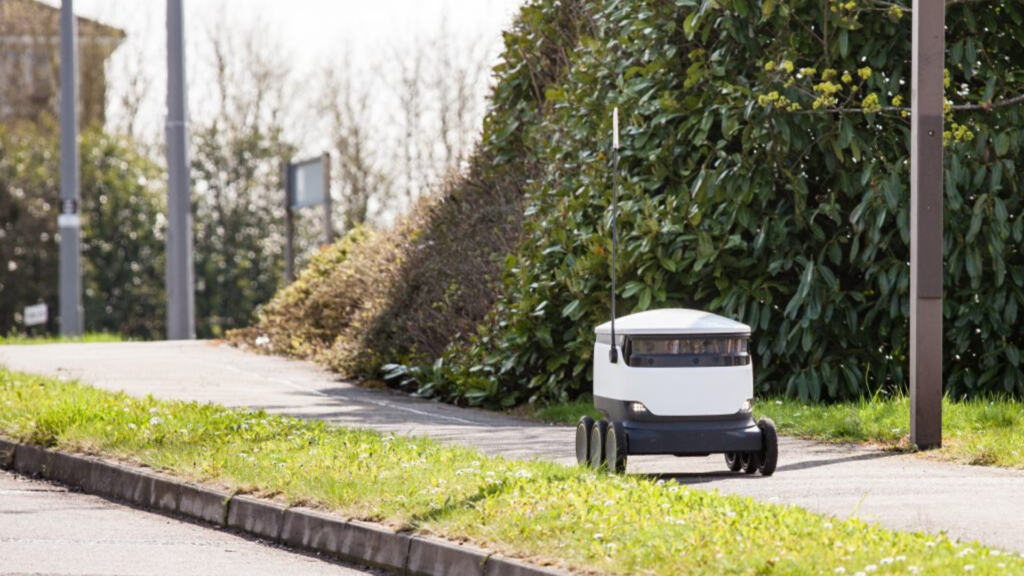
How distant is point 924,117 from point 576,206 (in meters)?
4.90

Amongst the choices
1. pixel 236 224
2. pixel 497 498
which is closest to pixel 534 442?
pixel 497 498

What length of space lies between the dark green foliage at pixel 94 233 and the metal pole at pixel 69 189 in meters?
11.4

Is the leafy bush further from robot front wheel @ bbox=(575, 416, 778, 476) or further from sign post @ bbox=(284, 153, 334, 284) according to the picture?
sign post @ bbox=(284, 153, 334, 284)

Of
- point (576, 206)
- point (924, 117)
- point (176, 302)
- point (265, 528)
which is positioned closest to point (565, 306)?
point (576, 206)

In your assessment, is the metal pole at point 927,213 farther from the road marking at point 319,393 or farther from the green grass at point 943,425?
the road marking at point 319,393

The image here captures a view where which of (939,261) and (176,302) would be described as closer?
(939,261)

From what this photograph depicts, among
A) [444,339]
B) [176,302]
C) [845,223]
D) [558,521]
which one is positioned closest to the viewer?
[558,521]

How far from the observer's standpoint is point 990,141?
1281 centimetres

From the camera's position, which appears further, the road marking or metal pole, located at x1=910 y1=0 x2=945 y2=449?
the road marking

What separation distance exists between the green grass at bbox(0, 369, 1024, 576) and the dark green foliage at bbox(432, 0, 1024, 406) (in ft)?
12.4

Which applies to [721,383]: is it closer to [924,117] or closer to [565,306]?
[924,117]

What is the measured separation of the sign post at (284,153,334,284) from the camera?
22219 millimetres

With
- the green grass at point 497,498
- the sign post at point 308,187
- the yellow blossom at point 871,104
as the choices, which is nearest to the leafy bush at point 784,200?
the yellow blossom at point 871,104

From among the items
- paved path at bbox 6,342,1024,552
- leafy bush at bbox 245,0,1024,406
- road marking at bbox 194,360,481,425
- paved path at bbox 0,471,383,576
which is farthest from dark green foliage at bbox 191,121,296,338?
paved path at bbox 0,471,383,576
